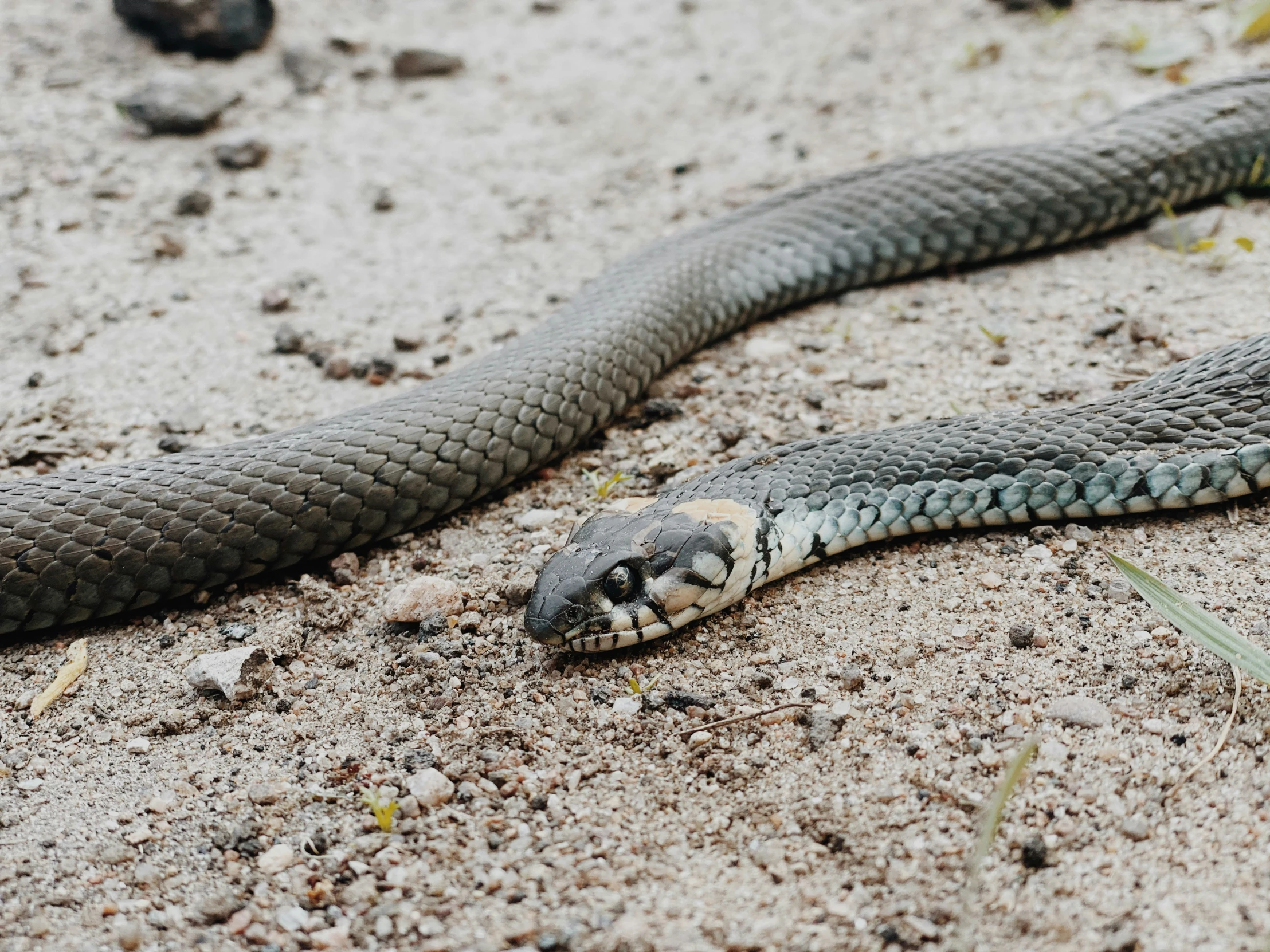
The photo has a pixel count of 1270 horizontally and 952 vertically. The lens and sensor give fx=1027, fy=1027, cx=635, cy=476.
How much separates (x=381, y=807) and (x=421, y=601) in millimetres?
934

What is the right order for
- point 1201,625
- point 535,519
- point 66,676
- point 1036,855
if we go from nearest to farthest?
point 1036,855 < point 1201,625 < point 66,676 < point 535,519

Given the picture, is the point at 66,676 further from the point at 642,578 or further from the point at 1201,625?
the point at 1201,625

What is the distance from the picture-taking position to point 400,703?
11.1 ft

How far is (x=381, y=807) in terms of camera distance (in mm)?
2945

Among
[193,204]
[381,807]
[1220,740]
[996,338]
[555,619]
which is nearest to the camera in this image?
[1220,740]

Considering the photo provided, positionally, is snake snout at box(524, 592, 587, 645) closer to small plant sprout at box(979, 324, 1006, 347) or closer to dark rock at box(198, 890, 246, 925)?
dark rock at box(198, 890, 246, 925)

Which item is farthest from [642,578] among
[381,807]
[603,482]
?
[381,807]

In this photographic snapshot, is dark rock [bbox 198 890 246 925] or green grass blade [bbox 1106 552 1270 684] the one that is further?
green grass blade [bbox 1106 552 1270 684]

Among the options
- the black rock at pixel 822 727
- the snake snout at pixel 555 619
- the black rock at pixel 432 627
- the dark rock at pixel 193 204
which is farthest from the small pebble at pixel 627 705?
the dark rock at pixel 193 204

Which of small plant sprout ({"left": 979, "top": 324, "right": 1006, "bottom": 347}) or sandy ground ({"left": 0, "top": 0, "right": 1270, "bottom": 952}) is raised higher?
small plant sprout ({"left": 979, "top": 324, "right": 1006, "bottom": 347})

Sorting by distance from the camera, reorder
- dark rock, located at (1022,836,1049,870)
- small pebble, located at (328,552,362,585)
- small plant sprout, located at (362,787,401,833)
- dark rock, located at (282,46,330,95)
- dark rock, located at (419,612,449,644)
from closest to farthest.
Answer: dark rock, located at (1022,836,1049,870), small plant sprout, located at (362,787,401,833), dark rock, located at (419,612,449,644), small pebble, located at (328,552,362,585), dark rock, located at (282,46,330,95)

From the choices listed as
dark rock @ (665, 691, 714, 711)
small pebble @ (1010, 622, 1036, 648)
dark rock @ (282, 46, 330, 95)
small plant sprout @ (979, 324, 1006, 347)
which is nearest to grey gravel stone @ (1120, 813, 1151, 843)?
small pebble @ (1010, 622, 1036, 648)

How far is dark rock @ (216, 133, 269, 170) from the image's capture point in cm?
663

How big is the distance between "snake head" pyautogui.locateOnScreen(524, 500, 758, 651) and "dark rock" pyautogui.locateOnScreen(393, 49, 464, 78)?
17.7 ft
